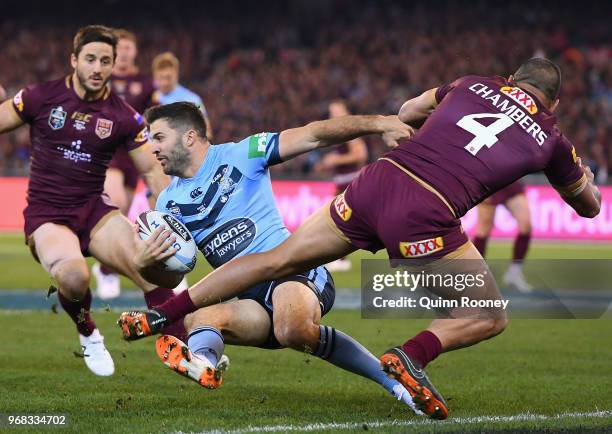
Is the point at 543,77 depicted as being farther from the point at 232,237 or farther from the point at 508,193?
the point at 508,193

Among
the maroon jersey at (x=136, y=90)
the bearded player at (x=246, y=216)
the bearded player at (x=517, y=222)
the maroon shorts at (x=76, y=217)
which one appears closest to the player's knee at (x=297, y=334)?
the bearded player at (x=246, y=216)

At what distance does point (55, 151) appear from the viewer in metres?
7.79

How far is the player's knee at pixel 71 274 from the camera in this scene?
7297mm

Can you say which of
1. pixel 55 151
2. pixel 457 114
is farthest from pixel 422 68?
pixel 457 114

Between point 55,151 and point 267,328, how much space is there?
8.55 feet

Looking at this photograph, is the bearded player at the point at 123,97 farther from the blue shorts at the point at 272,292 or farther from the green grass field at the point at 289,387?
the blue shorts at the point at 272,292

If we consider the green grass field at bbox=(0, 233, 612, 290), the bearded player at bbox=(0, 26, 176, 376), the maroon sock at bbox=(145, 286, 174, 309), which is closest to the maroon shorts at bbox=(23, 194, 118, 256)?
the bearded player at bbox=(0, 26, 176, 376)

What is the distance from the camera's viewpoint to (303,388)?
683 centimetres

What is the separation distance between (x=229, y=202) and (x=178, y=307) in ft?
2.43

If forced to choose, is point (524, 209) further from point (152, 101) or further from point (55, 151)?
point (55, 151)

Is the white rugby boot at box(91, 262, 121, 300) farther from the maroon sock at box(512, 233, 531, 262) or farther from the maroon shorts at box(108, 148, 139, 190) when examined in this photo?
the maroon sock at box(512, 233, 531, 262)

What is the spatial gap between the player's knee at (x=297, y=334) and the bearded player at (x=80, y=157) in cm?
197

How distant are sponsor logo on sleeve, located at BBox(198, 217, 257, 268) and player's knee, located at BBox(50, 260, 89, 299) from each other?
1.37 metres

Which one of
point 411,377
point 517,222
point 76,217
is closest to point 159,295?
point 76,217
